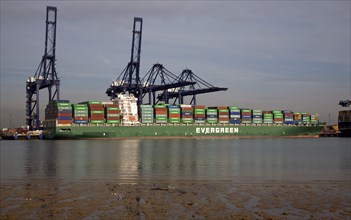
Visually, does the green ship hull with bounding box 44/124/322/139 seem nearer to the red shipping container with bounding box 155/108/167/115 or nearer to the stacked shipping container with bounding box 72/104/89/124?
the stacked shipping container with bounding box 72/104/89/124

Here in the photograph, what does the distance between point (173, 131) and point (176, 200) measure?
78.0 metres

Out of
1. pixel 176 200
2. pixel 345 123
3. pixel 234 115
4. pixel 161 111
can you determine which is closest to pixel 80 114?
pixel 161 111

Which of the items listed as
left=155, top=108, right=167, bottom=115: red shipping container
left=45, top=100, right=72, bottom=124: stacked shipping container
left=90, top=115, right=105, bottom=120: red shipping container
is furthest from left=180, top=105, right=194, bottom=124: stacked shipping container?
left=45, top=100, right=72, bottom=124: stacked shipping container

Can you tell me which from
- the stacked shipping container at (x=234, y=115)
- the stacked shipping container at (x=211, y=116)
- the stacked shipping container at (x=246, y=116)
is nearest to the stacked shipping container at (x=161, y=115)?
the stacked shipping container at (x=211, y=116)

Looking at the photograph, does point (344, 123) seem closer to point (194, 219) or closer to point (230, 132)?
point (230, 132)

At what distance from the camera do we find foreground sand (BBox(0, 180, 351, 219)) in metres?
12.3

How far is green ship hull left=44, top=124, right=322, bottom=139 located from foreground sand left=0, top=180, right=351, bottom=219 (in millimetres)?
65421

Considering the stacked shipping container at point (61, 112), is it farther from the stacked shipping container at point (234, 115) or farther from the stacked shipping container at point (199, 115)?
the stacked shipping container at point (234, 115)

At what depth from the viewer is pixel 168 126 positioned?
9262cm

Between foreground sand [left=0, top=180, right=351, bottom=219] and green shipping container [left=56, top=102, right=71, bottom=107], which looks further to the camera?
green shipping container [left=56, top=102, right=71, bottom=107]

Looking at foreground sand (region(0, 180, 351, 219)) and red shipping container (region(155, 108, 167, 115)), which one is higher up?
red shipping container (region(155, 108, 167, 115))

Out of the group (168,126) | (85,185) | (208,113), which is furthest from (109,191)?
(208,113)

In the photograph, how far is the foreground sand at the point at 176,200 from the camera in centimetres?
1233

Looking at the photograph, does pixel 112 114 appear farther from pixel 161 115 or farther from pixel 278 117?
pixel 278 117
